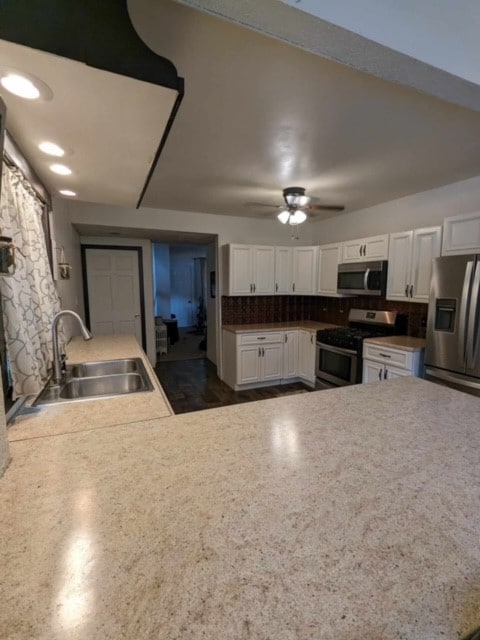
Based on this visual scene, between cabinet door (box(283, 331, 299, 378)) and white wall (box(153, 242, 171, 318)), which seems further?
white wall (box(153, 242, 171, 318))

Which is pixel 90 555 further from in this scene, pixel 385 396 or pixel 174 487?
pixel 385 396

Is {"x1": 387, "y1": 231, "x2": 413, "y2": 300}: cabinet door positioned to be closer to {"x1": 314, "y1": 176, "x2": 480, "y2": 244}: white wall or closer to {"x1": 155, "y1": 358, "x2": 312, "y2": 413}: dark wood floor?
{"x1": 314, "y1": 176, "x2": 480, "y2": 244}: white wall

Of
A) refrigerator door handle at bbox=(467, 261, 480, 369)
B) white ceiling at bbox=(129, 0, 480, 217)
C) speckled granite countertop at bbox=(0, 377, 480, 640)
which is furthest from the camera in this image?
refrigerator door handle at bbox=(467, 261, 480, 369)

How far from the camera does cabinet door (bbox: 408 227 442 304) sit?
9.98 feet

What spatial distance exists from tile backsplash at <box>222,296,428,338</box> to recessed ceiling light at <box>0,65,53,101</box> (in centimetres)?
375

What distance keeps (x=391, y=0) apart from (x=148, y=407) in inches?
69.0

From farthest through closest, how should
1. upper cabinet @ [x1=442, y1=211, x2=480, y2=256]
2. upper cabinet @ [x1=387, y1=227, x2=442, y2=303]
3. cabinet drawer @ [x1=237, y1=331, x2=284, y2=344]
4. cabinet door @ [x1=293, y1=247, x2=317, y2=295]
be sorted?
cabinet door @ [x1=293, y1=247, x2=317, y2=295] → cabinet drawer @ [x1=237, y1=331, x2=284, y2=344] → upper cabinet @ [x1=387, y1=227, x2=442, y2=303] → upper cabinet @ [x1=442, y1=211, x2=480, y2=256]

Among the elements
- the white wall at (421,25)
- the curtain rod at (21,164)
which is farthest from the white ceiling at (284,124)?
the curtain rod at (21,164)

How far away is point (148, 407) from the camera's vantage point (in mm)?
1438

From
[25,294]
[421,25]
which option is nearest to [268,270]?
[25,294]

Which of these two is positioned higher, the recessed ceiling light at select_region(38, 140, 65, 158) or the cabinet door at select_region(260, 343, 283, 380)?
the recessed ceiling light at select_region(38, 140, 65, 158)

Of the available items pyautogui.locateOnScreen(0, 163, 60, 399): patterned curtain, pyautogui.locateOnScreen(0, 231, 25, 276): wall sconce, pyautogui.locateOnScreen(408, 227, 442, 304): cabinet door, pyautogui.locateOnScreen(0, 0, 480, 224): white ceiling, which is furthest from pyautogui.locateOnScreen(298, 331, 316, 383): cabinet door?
pyautogui.locateOnScreen(0, 231, 25, 276): wall sconce

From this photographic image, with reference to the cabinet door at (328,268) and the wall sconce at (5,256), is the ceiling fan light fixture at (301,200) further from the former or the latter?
the wall sconce at (5,256)

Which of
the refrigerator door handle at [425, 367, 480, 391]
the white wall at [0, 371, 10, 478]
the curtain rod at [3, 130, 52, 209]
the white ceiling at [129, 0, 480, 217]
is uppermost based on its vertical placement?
the white ceiling at [129, 0, 480, 217]
